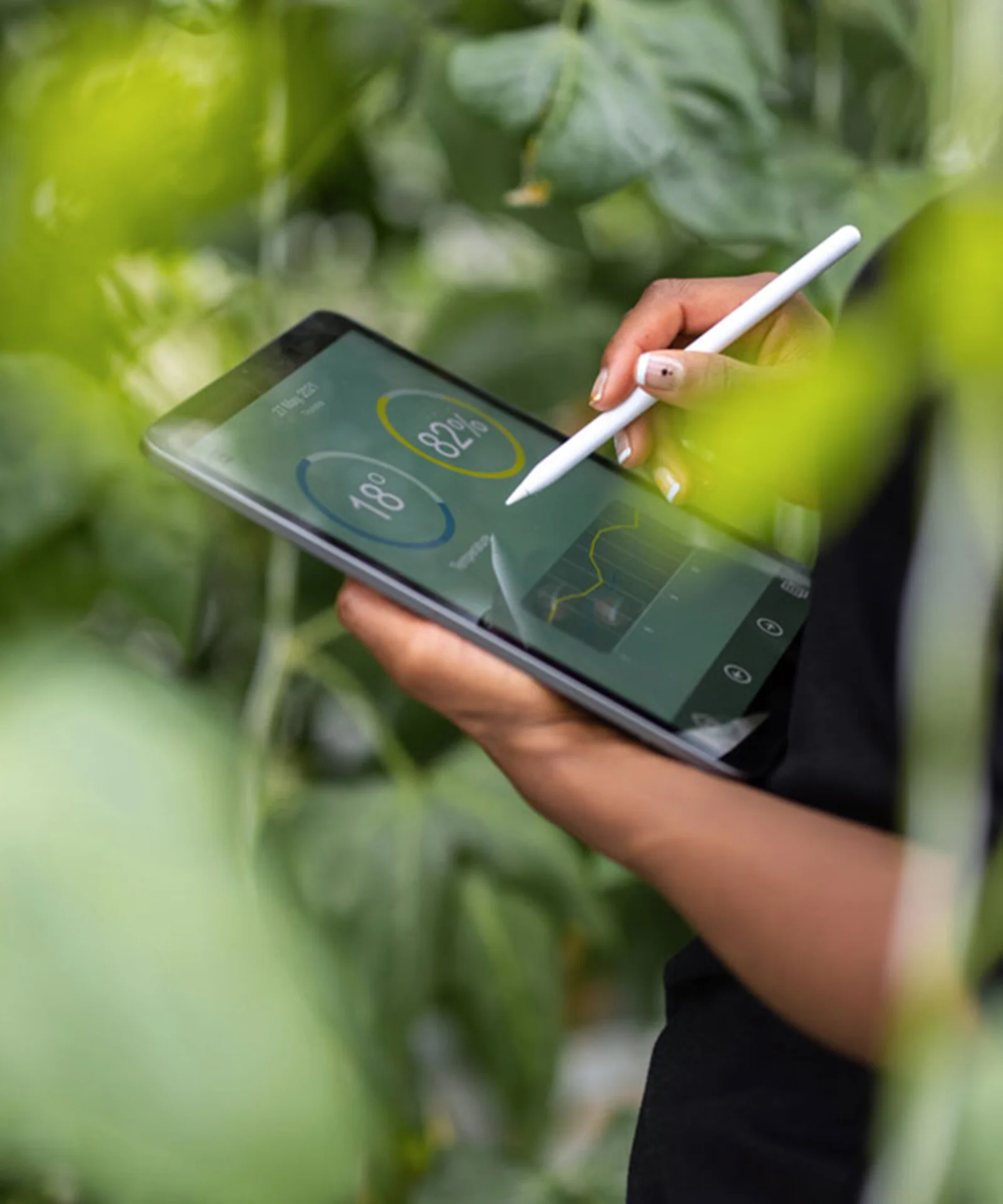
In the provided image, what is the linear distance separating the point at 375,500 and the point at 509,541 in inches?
2.0

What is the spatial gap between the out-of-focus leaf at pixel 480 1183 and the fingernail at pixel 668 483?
40 cm

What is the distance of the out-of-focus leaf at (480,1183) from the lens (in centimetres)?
64

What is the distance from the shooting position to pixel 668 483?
1.38ft

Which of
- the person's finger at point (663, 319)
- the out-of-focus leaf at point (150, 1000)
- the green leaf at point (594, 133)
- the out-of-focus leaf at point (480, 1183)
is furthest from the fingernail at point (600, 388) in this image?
the out-of-focus leaf at point (480, 1183)

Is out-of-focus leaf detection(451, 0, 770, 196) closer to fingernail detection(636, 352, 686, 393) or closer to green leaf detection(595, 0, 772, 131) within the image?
green leaf detection(595, 0, 772, 131)

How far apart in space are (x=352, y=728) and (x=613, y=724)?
0.36m

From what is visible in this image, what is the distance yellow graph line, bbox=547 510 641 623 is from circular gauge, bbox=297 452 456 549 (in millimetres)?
46

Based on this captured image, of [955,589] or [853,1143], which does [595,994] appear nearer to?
[853,1143]

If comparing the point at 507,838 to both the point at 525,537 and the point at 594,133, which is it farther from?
the point at 594,133

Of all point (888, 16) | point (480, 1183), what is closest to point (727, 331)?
point (888, 16)

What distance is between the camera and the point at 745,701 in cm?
42

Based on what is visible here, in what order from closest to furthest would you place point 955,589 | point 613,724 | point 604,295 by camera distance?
point 955,589 < point 613,724 < point 604,295

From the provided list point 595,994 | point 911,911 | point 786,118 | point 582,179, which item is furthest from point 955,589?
point 595,994

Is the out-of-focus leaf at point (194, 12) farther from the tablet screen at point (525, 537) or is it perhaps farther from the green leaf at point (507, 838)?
the green leaf at point (507, 838)
